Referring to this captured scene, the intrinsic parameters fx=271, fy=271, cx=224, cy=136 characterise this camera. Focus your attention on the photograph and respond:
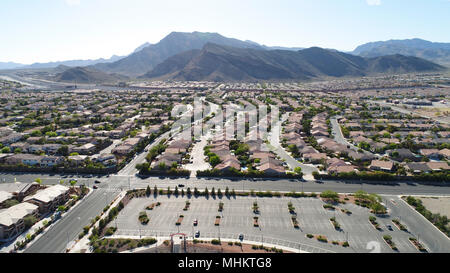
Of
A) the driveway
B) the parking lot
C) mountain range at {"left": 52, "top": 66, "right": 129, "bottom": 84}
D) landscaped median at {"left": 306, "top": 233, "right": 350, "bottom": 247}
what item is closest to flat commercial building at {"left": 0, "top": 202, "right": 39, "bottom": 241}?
the parking lot

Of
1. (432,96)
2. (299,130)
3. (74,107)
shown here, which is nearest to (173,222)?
(299,130)

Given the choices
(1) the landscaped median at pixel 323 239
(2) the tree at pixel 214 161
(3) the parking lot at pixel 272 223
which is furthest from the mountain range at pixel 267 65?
(1) the landscaped median at pixel 323 239

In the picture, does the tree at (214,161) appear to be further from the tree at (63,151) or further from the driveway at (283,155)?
the tree at (63,151)

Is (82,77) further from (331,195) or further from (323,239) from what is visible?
(323,239)

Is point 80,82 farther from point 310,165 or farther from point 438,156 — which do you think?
point 438,156

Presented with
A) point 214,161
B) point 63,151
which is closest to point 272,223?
point 214,161

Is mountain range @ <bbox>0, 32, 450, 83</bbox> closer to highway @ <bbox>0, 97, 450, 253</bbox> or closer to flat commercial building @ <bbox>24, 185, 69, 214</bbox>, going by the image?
highway @ <bbox>0, 97, 450, 253</bbox>
